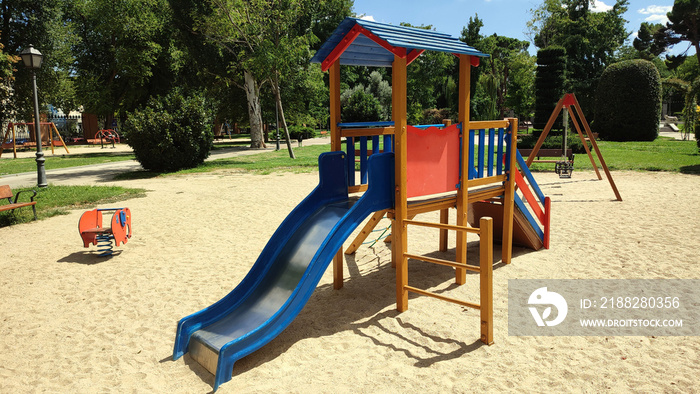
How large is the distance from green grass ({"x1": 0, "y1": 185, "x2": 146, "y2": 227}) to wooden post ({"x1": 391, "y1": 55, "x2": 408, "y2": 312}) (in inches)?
353

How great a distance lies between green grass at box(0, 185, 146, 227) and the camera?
10.2 metres

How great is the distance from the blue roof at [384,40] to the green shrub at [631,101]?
26908 mm

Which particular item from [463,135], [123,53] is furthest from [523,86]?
[463,135]

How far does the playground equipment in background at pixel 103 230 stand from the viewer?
7305 millimetres

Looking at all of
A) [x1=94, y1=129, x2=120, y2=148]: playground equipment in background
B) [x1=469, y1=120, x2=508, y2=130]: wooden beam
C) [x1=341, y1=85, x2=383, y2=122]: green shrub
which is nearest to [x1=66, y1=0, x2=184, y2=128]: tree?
[x1=94, y1=129, x2=120, y2=148]: playground equipment in background

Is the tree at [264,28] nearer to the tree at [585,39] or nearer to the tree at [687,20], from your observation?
the tree at [585,39]

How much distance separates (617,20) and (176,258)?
1891 inches

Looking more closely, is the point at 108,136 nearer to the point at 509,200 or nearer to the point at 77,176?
the point at 77,176

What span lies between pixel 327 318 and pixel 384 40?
296 cm

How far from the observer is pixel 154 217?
10109 mm

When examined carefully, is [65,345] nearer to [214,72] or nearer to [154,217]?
[154,217]

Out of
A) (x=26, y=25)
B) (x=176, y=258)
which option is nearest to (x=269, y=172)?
(x=176, y=258)

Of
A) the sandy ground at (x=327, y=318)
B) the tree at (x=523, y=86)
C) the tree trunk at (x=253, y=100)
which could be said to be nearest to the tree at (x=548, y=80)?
the tree trunk at (x=253, y=100)

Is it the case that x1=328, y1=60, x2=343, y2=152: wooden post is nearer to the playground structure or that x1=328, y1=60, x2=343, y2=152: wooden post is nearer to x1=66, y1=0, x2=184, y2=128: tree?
the playground structure
